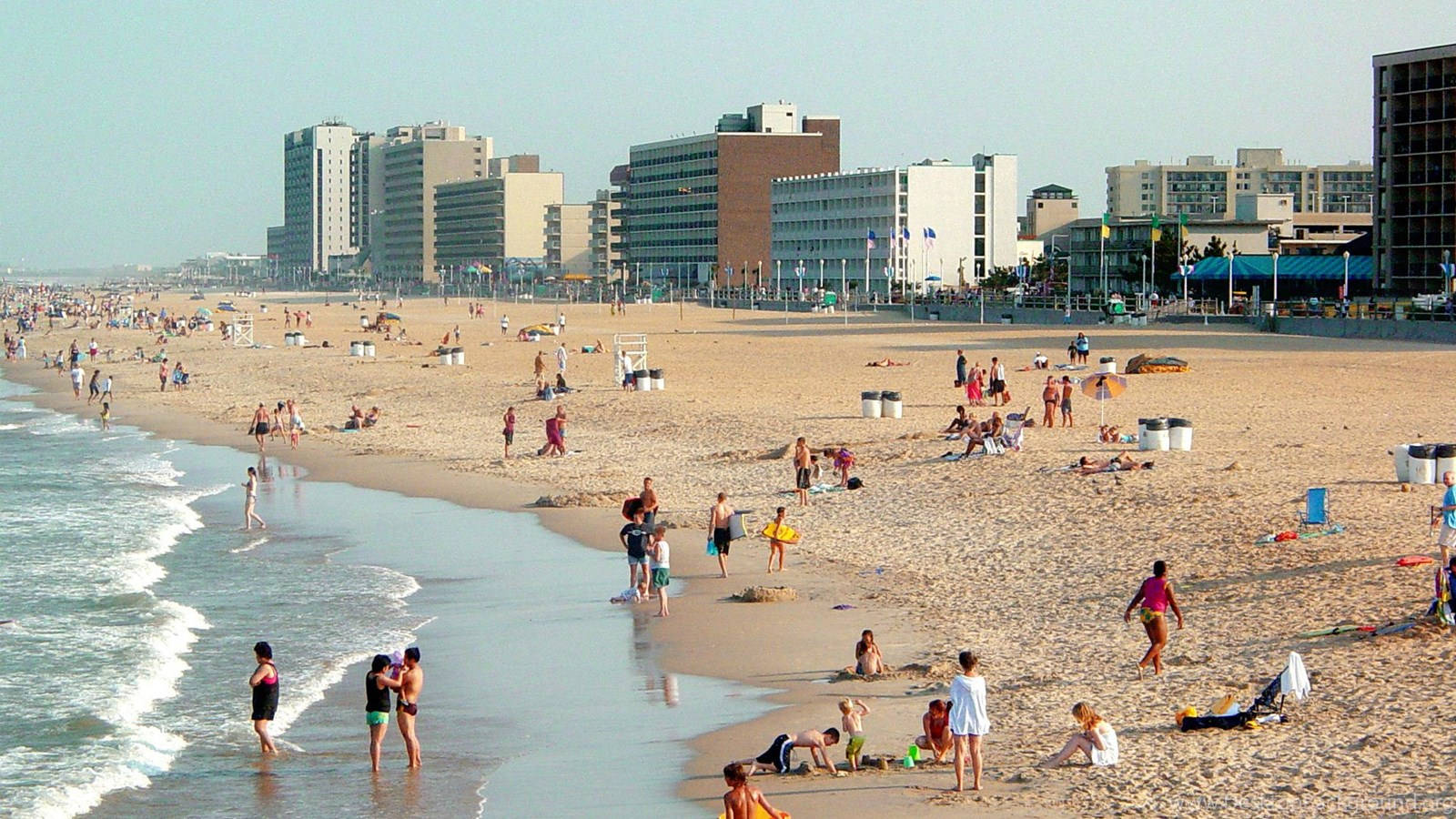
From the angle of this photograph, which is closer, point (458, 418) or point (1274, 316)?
point (458, 418)

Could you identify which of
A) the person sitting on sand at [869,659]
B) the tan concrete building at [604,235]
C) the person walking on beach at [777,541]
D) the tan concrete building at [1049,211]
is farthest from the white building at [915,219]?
the person sitting on sand at [869,659]

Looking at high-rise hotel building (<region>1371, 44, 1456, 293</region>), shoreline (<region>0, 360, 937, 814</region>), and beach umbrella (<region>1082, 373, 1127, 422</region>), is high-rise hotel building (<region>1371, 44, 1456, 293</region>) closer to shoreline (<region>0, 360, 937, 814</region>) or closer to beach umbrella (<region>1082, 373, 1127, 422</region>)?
beach umbrella (<region>1082, 373, 1127, 422</region>)

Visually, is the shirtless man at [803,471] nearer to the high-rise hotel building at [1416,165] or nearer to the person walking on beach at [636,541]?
the person walking on beach at [636,541]

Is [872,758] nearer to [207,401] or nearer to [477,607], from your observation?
[477,607]

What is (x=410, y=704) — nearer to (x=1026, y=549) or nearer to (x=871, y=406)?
(x=1026, y=549)

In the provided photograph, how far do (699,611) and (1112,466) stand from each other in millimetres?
8538

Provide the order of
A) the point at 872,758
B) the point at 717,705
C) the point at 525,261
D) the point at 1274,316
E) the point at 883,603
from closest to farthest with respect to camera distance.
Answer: the point at 872,758, the point at 717,705, the point at 883,603, the point at 1274,316, the point at 525,261

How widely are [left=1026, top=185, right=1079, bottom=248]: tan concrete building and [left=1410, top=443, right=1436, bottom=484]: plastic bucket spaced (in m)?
151

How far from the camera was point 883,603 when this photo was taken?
1783 cm

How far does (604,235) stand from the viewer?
630 feet

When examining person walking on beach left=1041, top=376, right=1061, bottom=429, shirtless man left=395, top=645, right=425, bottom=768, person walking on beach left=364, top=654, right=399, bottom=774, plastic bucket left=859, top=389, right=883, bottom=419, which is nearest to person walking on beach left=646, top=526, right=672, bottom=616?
shirtless man left=395, top=645, right=425, bottom=768

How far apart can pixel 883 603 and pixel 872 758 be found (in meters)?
5.83

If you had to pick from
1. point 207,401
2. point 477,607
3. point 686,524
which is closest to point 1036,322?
point 207,401

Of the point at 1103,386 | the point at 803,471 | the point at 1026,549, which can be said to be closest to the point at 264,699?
the point at 1026,549
